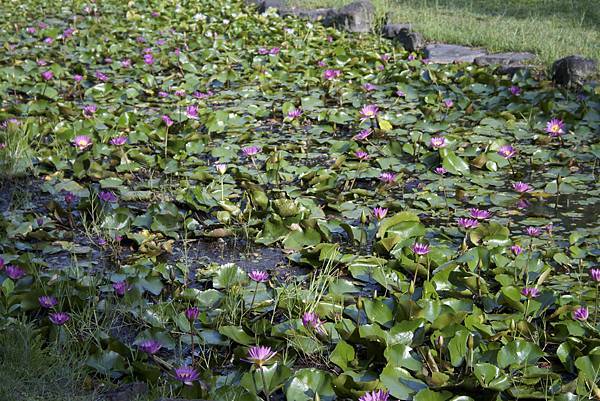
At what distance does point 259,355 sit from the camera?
6.98 ft

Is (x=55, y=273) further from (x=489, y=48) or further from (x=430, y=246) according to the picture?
(x=489, y=48)

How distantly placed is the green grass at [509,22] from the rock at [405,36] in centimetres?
11

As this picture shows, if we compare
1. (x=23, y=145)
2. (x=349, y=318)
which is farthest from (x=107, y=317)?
(x=23, y=145)

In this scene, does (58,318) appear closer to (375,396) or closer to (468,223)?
(375,396)

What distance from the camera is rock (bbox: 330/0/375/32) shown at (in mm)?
7074

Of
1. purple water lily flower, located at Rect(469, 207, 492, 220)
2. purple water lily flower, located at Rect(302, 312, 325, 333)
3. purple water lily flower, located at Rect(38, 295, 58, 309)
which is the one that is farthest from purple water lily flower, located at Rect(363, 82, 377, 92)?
purple water lily flower, located at Rect(38, 295, 58, 309)

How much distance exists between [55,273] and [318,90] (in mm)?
2881

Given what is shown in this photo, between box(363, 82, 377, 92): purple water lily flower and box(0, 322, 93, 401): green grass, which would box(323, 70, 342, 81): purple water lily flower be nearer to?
box(363, 82, 377, 92): purple water lily flower

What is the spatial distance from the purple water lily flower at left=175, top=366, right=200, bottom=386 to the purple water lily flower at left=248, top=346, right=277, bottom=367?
160 millimetres

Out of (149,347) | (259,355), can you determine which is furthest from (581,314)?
(149,347)

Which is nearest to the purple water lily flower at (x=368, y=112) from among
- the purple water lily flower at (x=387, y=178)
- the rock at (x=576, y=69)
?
the purple water lily flower at (x=387, y=178)

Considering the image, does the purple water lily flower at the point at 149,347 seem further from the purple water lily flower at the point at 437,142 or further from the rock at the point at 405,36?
the rock at the point at 405,36

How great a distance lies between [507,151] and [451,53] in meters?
2.32

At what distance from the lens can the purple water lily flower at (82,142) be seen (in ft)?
13.4
